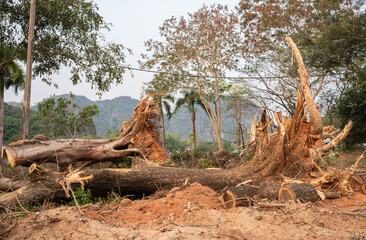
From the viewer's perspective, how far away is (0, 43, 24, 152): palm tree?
617 inches

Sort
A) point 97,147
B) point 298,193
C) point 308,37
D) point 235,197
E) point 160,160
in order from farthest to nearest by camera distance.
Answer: point 308,37
point 160,160
point 97,147
point 235,197
point 298,193

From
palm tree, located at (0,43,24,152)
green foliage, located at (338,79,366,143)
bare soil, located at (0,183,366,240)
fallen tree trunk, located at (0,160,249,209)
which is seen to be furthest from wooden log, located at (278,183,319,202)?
palm tree, located at (0,43,24,152)

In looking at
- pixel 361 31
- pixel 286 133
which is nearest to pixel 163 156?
pixel 286 133

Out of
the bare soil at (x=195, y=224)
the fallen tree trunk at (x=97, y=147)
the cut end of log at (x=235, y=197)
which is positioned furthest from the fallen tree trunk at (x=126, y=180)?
the bare soil at (x=195, y=224)

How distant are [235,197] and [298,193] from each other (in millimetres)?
1020

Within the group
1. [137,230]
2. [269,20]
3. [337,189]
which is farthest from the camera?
[269,20]

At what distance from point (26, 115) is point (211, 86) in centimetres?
1380

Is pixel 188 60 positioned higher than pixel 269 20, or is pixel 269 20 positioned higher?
pixel 269 20

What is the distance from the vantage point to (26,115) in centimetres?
980

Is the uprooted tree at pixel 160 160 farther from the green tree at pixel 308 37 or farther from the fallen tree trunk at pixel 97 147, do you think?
Answer: the green tree at pixel 308 37

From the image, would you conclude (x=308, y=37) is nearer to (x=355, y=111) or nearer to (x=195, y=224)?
(x=355, y=111)

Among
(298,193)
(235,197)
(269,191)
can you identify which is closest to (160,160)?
(235,197)

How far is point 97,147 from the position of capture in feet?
26.9

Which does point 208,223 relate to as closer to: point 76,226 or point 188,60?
point 76,226
